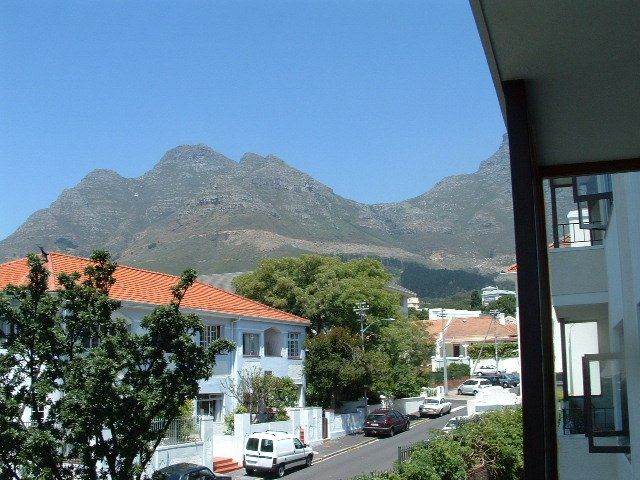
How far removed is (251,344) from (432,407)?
13.6 metres

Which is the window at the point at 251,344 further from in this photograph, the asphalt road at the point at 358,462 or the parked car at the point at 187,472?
the parked car at the point at 187,472

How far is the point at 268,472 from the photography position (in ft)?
82.0

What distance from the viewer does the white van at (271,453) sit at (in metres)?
24.6

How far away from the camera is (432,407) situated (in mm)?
42000

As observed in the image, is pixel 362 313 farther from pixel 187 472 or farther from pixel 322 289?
pixel 187 472

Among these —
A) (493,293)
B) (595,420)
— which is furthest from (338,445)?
(595,420)

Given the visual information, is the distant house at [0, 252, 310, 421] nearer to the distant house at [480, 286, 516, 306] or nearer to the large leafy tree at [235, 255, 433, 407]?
the large leafy tree at [235, 255, 433, 407]

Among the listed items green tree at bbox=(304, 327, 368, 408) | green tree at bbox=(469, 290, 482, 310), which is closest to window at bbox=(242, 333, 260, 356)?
green tree at bbox=(304, 327, 368, 408)

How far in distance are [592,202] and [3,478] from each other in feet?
35.0

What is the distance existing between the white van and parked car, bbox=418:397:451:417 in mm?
17569

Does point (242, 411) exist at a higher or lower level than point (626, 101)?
lower

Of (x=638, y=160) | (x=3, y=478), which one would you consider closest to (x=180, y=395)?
(x=3, y=478)

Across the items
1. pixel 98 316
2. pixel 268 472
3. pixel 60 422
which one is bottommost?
pixel 268 472

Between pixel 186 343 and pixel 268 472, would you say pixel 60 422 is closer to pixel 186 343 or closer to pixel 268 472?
pixel 186 343
